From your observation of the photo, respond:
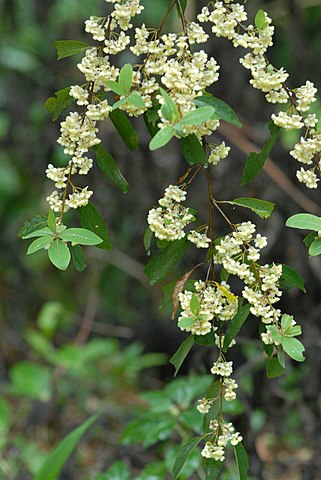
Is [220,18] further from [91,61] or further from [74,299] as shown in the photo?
[74,299]

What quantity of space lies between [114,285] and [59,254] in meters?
2.08

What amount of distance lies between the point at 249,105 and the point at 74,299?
1170 millimetres

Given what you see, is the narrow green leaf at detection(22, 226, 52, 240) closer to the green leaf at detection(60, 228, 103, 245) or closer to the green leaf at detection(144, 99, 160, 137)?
the green leaf at detection(60, 228, 103, 245)

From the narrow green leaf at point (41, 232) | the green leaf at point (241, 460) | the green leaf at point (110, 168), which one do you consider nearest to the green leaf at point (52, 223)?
the narrow green leaf at point (41, 232)

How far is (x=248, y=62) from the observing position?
Result: 77 cm

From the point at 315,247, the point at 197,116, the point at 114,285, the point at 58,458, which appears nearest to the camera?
the point at 197,116

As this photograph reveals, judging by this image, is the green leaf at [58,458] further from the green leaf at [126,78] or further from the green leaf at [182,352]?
the green leaf at [126,78]

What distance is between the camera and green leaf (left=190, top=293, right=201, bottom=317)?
0.74 meters

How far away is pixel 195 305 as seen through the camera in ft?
2.44

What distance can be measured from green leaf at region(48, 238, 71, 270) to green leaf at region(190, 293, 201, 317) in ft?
0.45

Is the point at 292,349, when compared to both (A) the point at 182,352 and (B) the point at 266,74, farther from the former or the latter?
(B) the point at 266,74

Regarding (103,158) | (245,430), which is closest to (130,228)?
(245,430)

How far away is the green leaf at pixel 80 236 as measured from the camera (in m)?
0.78

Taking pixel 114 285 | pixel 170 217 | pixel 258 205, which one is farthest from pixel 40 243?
pixel 114 285
